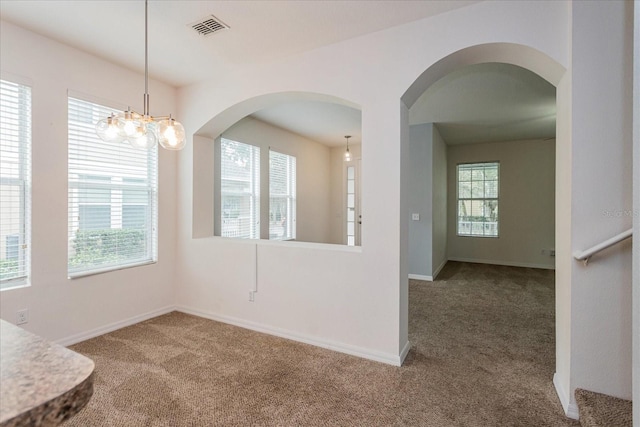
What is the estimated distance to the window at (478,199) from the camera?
275 inches

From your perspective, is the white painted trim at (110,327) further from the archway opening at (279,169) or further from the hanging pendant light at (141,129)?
the hanging pendant light at (141,129)

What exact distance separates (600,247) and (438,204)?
14.3 ft

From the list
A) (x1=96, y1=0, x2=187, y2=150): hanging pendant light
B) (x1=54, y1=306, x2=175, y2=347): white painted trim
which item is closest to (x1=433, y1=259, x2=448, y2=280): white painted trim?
(x1=54, y1=306, x2=175, y2=347): white painted trim

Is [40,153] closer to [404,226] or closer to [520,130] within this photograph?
[404,226]

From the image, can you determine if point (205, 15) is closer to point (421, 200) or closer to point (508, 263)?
point (421, 200)

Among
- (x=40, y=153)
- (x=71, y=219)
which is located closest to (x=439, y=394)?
Result: (x=71, y=219)

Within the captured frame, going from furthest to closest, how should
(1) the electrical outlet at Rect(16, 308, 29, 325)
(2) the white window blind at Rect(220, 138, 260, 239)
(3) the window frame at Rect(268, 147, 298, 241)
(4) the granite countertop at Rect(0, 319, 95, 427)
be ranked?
(3) the window frame at Rect(268, 147, 298, 241), (2) the white window blind at Rect(220, 138, 260, 239), (1) the electrical outlet at Rect(16, 308, 29, 325), (4) the granite countertop at Rect(0, 319, 95, 427)

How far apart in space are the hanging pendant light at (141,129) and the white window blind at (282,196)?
136 inches

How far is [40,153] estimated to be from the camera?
8.86 feet

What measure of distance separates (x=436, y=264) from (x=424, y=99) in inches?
122

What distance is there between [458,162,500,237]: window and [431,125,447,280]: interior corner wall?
61cm

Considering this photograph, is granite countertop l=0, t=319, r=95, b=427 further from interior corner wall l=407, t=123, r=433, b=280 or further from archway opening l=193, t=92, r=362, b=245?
interior corner wall l=407, t=123, r=433, b=280

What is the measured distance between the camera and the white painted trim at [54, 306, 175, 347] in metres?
2.90

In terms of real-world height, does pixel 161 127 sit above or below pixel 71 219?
above
